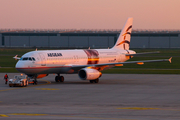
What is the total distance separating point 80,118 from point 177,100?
36.5 ft

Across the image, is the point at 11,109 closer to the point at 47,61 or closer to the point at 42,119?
the point at 42,119

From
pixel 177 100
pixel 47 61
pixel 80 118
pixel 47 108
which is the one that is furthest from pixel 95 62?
pixel 80 118

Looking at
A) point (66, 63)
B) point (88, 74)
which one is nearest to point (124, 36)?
point (66, 63)

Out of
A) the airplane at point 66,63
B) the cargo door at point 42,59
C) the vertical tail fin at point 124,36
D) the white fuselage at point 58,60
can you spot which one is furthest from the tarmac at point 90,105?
the vertical tail fin at point 124,36

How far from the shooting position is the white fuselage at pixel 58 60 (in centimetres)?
4262

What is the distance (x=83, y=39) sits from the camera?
7480 inches

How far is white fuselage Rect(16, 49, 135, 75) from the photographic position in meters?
42.6

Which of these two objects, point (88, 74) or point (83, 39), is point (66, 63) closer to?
point (88, 74)

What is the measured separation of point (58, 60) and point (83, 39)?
14519cm

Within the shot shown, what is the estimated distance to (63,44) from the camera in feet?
624

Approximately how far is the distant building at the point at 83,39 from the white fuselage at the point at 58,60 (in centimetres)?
13421

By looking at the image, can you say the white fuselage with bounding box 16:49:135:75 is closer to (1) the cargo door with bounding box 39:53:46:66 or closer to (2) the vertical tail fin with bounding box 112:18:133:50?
(1) the cargo door with bounding box 39:53:46:66

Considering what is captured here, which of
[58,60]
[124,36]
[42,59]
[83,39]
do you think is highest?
[83,39]

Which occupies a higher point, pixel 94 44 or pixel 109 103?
pixel 94 44
